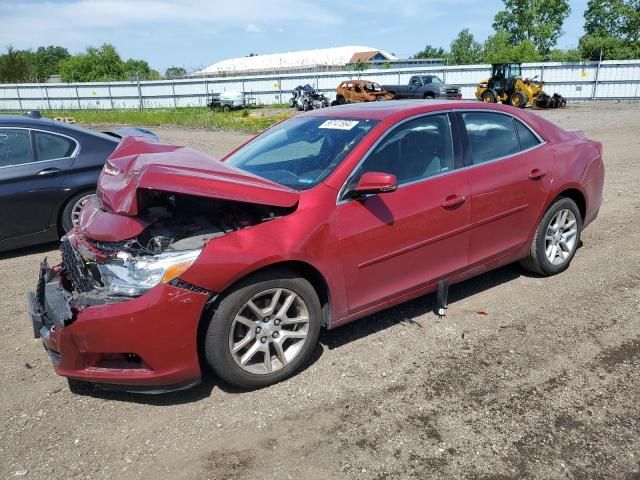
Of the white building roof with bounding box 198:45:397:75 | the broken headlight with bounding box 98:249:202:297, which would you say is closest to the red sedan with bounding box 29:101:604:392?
the broken headlight with bounding box 98:249:202:297

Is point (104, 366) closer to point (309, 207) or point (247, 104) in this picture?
point (309, 207)

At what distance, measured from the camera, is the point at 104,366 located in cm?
291

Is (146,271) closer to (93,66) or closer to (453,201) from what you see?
(453,201)

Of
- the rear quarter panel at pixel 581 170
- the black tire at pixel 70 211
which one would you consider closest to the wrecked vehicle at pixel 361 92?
the black tire at pixel 70 211

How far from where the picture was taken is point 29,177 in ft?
18.8

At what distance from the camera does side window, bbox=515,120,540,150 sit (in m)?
4.42

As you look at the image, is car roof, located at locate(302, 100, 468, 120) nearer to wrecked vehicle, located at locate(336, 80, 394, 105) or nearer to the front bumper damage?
the front bumper damage

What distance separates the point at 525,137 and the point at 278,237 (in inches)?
103

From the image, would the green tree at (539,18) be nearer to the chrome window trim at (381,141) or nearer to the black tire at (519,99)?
the black tire at (519,99)

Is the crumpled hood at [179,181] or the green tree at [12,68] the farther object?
the green tree at [12,68]

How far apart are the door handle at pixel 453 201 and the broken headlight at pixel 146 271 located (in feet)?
6.03

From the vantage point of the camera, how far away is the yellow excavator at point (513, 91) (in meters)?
25.5

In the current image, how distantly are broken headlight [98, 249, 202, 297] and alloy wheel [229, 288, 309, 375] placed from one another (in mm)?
452

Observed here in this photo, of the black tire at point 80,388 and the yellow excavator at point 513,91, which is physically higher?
the yellow excavator at point 513,91
